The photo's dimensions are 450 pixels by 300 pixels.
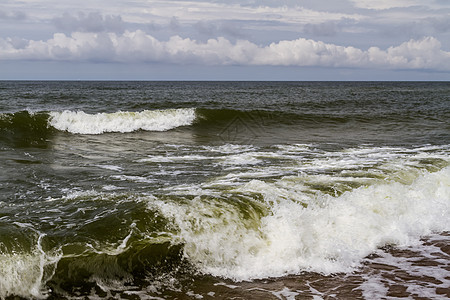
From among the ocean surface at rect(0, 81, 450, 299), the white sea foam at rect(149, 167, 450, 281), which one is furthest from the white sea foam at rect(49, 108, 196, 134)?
the white sea foam at rect(149, 167, 450, 281)

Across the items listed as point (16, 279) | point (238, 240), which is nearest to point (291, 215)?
point (238, 240)

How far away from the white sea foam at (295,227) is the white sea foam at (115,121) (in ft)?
39.9

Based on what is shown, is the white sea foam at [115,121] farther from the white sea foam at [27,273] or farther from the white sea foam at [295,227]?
the white sea foam at [27,273]

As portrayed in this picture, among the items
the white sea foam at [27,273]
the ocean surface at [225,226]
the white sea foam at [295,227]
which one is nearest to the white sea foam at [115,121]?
the ocean surface at [225,226]

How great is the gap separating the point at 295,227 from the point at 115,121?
48.1ft

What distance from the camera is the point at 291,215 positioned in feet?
20.9

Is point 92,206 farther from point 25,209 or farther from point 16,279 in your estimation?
point 16,279

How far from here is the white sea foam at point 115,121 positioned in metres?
18.3

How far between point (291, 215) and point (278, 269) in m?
1.08

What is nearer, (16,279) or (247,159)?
(16,279)

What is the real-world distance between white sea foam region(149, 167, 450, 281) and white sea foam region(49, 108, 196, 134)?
39.9ft

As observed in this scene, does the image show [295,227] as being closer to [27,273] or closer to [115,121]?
[27,273]

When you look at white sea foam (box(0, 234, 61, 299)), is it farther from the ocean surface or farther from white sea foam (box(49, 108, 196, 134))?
white sea foam (box(49, 108, 196, 134))

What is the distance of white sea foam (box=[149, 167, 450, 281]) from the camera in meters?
5.60
